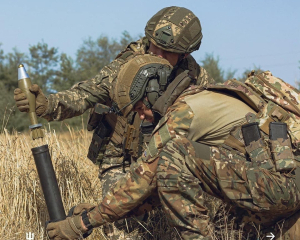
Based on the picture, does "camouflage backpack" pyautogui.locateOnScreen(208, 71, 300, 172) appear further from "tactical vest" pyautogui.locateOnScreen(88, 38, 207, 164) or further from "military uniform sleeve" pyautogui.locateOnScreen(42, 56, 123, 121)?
"military uniform sleeve" pyautogui.locateOnScreen(42, 56, 123, 121)

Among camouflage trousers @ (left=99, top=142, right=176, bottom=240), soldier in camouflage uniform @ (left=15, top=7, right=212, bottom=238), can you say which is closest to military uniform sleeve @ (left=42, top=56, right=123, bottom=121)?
soldier in camouflage uniform @ (left=15, top=7, right=212, bottom=238)

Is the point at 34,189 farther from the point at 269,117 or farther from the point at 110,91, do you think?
the point at 269,117

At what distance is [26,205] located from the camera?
464 centimetres

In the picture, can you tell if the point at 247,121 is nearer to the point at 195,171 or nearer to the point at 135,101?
the point at 195,171

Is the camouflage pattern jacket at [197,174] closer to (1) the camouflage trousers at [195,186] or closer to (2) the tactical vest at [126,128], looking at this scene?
(1) the camouflage trousers at [195,186]

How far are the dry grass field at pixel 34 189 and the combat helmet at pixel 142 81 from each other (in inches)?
38.0

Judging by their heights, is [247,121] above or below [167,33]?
below

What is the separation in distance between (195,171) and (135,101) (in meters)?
0.68

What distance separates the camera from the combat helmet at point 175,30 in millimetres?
4562

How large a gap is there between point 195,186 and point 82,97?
1.50 m

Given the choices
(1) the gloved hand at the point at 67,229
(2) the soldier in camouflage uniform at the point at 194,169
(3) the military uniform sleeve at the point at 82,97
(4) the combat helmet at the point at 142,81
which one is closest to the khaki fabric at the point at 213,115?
(2) the soldier in camouflage uniform at the point at 194,169

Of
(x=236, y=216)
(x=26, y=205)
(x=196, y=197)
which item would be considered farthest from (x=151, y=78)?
(x=26, y=205)

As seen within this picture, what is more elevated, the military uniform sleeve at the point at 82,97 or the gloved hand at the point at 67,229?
the military uniform sleeve at the point at 82,97

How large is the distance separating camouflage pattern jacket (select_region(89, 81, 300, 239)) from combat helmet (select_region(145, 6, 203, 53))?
105 cm
